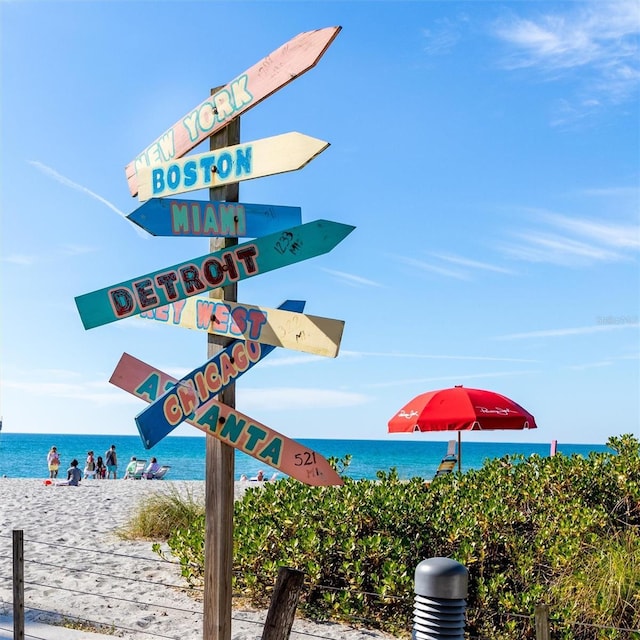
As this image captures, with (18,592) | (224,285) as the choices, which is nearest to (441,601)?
(224,285)

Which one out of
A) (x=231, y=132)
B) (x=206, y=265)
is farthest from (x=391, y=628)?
(x=231, y=132)

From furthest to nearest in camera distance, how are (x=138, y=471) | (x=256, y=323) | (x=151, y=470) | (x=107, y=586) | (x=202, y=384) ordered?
(x=138, y=471), (x=151, y=470), (x=107, y=586), (x=256, y=323), (x=202, y=384)

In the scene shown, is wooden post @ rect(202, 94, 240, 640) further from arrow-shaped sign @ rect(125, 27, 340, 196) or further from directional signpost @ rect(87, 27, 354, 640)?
arrow-shaped sign @ rect(125, 27, 340, 196)

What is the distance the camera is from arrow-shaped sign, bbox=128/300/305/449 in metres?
3.33

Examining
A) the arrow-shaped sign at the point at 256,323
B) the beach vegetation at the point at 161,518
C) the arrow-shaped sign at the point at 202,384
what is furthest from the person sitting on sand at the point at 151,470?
the arrow-shaped sign at the point at 202,384

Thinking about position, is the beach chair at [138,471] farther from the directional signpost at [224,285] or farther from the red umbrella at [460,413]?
the directional signpost at [224,285]

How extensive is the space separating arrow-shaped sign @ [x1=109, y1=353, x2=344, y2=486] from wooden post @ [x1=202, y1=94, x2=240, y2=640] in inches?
5.5

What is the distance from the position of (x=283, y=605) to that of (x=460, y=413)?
8.07 metres

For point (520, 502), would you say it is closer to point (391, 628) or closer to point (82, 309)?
point (391, 628)

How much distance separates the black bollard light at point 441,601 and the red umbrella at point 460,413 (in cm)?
754

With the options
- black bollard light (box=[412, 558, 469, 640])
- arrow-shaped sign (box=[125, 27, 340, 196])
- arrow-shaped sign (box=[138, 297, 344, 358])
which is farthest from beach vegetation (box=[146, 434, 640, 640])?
arrow-shaped sign (box=[125, 27, 340, 196])

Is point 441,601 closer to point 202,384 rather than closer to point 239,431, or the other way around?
point 239,431

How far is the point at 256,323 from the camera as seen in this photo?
369cm

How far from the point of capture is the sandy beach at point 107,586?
20.5ft
